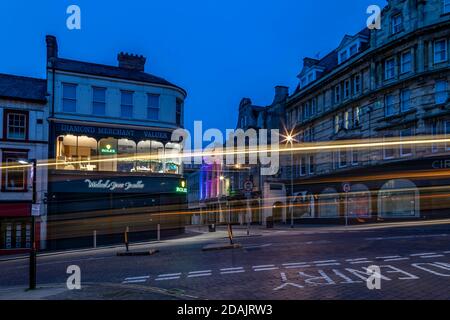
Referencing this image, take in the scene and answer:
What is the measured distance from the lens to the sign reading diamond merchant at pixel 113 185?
28453 mm

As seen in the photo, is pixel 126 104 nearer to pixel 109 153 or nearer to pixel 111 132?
pixel 111 132

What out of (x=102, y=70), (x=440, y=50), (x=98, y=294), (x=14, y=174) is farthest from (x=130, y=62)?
(x=98, y=294)

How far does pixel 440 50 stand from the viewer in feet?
94.0

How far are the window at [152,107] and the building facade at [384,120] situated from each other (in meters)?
16.0

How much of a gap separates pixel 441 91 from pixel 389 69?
536 cm

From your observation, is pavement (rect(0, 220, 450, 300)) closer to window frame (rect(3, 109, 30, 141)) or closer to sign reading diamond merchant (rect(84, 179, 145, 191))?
sign reading diamond merchant (rect(84, 179, 145, 191))

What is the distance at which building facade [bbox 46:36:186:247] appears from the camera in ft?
92.1

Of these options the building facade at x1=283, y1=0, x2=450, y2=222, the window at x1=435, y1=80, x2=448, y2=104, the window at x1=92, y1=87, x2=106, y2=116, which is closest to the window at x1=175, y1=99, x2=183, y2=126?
the window at x1=92, y1=87, x2=106, y2=116

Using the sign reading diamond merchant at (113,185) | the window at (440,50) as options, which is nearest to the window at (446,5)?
the window at (440,50)

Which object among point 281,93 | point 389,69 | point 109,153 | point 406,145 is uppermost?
point 281,93

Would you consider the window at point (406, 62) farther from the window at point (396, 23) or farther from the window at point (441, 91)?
the window at point (441, 91)

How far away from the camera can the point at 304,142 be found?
45.6 meters

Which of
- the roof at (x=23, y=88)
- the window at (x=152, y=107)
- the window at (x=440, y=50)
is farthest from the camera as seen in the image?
the window at (x=152, y=107)

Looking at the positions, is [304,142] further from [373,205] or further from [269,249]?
[269,249]
